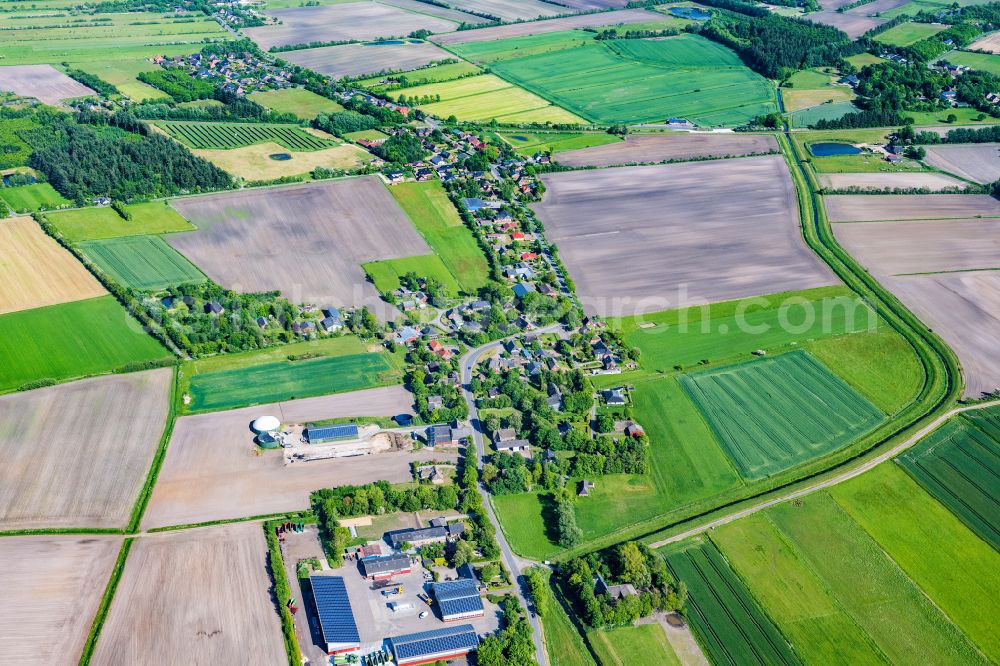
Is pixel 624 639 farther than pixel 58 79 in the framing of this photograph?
No

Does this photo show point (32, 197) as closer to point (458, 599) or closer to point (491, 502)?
point (491, 502)

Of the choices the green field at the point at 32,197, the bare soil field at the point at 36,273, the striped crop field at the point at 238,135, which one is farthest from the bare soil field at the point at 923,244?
the green field at the point at 32,197

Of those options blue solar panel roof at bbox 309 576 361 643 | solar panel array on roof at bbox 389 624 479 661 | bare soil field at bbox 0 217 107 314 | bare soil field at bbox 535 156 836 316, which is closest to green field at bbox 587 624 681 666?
solar panel array on roof at bbox 389 624 479 661

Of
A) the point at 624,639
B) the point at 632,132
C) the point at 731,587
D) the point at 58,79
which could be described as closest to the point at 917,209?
the point at 632,132

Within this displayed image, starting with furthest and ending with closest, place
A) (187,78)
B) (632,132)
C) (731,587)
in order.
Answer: (187,78)
(632,132)
(731,587)

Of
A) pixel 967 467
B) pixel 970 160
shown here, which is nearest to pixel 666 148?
pixel 970 160

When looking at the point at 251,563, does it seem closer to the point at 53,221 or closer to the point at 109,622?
the point at 109,622
